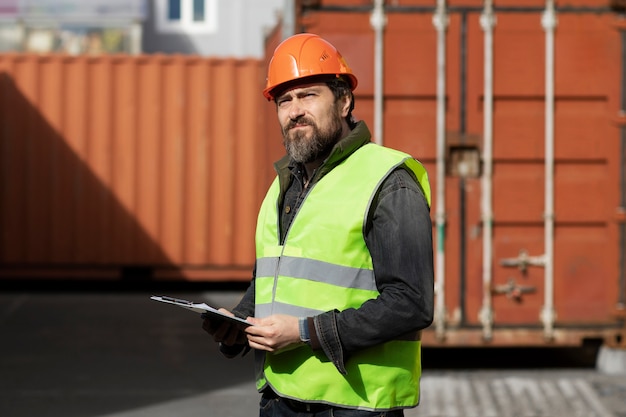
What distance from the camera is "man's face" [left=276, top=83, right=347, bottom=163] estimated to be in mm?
3459

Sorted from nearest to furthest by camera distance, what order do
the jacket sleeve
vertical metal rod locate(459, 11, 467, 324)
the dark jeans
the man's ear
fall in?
the jacket sleeve, the dark jeans, the man's ear, vertical metal rod locate(459, 11, 467, 324)

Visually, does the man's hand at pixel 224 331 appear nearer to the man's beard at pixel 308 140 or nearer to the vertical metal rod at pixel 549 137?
the man's beard at pixel 308 140

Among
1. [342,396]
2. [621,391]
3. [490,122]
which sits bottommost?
[621,391]

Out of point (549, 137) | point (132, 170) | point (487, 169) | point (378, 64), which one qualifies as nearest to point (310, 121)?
point (378, 64)

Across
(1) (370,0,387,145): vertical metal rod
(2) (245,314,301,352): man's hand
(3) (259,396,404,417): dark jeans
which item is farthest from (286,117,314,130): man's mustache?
(1) (370,0,387,145): vertical metal rod

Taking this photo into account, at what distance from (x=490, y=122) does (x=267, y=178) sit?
224 centimetres

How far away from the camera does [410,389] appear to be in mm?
3475

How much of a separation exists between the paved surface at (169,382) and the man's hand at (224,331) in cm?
428

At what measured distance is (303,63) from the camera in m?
3.50

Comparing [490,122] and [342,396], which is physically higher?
[490,122]

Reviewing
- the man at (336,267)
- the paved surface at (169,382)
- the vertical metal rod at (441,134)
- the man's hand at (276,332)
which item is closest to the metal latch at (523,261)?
the vertical metal rod at (441,134)

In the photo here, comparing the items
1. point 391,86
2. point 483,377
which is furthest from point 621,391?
point 391,86

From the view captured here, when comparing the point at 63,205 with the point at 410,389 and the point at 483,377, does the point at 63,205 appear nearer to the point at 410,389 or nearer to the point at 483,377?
the point at 483,377

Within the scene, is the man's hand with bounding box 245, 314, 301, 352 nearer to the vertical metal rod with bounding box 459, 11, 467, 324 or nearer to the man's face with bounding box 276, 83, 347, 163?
the man's face with bounding box 276, 83, 347, 163
